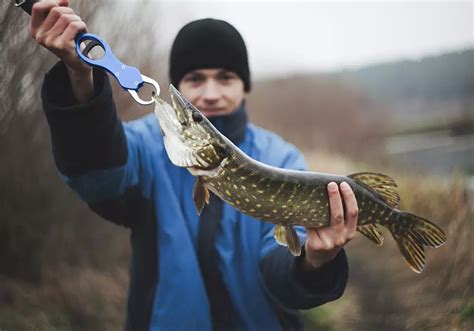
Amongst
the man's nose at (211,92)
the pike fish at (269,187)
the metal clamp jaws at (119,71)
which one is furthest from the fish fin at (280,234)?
the man's nose at (211,92)

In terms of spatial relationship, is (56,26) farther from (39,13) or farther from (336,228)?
(336,228)

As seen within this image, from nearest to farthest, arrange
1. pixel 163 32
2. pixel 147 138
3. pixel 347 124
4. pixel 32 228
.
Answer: pixel 147 138, pixel 32 228, pixel 163 32, pixel 347 124

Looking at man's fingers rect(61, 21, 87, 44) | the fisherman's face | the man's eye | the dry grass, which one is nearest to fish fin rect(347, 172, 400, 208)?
the fisherman's face

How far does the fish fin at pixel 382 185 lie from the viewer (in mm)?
1732

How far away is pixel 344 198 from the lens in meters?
1.61

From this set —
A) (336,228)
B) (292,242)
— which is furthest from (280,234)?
(336,228)

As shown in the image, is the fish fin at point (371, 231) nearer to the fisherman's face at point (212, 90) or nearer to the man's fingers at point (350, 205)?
the man's fingers at point (350, 205)

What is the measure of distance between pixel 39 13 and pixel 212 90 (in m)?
0.93

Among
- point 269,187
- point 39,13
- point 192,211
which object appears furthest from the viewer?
point 192,211

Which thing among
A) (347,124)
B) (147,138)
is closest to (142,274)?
(147,138)

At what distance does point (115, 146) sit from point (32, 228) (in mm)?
2439

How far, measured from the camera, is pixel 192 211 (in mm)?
2102

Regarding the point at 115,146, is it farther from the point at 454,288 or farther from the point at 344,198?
the point at 454,288

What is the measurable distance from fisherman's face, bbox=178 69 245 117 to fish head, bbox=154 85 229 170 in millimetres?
673
